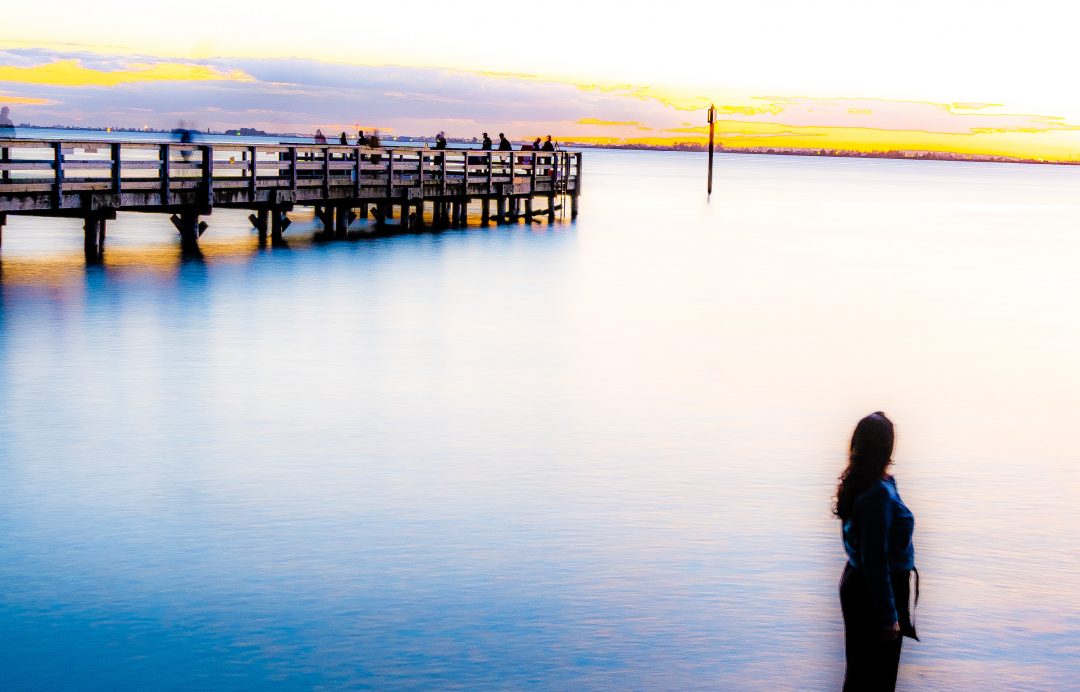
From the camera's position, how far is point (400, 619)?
23.5 feet

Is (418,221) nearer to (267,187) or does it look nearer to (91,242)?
(267,187)

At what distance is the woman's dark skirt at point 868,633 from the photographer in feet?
16.7

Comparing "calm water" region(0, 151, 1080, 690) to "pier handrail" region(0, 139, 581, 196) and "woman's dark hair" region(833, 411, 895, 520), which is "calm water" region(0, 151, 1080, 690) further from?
"pier handrail" region(0, 139, 581, 196)

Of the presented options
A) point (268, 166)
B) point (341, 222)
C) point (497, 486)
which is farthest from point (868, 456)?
point (341, 222)

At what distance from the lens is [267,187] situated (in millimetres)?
31516

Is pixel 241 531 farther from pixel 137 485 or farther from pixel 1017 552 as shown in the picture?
pixel 1017 552

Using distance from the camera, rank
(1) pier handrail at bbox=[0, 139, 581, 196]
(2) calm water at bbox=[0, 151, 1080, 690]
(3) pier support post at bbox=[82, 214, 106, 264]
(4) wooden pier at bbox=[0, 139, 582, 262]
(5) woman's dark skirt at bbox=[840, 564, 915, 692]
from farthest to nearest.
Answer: (3) pier support post at bbox=[82, 214, 106, 264] → (4) wooden pier at bbox=[0, 139, 582, 262] → (1) pier handrail at bbox=[0, 139, 581, 196] → (2) calm water at bbox=[0, 151, 1080, 690] → (5) woman's dark skirt at bbox=[840, 564, 915, 692]

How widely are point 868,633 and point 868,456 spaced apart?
0.73 m

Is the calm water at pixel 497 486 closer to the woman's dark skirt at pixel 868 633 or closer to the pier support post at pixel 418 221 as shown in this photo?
the woman's dark skirt at pixel 868 633

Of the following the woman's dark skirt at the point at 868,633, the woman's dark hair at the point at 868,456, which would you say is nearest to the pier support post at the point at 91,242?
the woman's dark skirt at the point at 868,633

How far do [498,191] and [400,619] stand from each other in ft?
123

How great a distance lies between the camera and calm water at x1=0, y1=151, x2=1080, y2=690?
6824mm

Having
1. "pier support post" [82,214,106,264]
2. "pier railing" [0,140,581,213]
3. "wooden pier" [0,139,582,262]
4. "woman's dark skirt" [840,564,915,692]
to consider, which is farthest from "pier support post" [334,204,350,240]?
"woman's dark skirt" [840,564,915,692]

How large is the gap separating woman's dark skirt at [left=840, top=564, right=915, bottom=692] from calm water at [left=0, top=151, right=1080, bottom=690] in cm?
132
